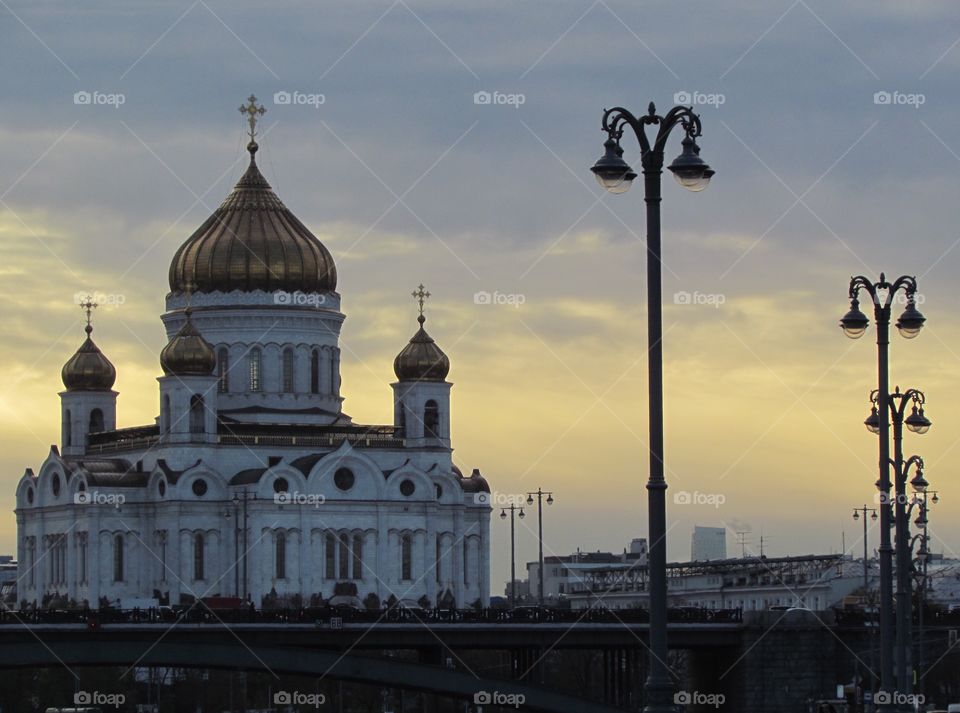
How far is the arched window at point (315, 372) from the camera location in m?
112

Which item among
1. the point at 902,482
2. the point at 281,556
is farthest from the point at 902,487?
the point at 281,556

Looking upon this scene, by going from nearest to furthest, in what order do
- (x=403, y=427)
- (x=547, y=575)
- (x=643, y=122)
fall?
(x=643, y=122) → (x=403, y=427) → (x=547, y=575)

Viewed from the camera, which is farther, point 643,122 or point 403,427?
point 403,427

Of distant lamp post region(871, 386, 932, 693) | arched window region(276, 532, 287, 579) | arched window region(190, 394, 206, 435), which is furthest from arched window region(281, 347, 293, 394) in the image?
distant lamp post region(871, 386, 932, 693)

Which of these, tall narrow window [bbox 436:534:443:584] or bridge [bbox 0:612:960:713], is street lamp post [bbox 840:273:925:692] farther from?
tall narrow window [bbox 436:534:443:584]

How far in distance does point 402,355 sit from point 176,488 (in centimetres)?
1136

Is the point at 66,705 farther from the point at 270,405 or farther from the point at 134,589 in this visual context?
the point at 270,405

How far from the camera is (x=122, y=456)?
364 feet

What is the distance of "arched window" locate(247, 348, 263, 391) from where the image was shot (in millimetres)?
111188

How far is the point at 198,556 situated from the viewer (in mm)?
106250

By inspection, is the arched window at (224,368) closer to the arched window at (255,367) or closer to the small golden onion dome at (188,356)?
the arched window at (255,367)

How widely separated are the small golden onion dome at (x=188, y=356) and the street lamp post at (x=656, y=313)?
74820 mm

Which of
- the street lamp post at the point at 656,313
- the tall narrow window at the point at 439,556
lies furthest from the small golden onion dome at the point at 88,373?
the street lamp post at the point at 656,313

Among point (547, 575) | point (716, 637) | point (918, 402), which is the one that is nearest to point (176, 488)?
point (716, 637)
